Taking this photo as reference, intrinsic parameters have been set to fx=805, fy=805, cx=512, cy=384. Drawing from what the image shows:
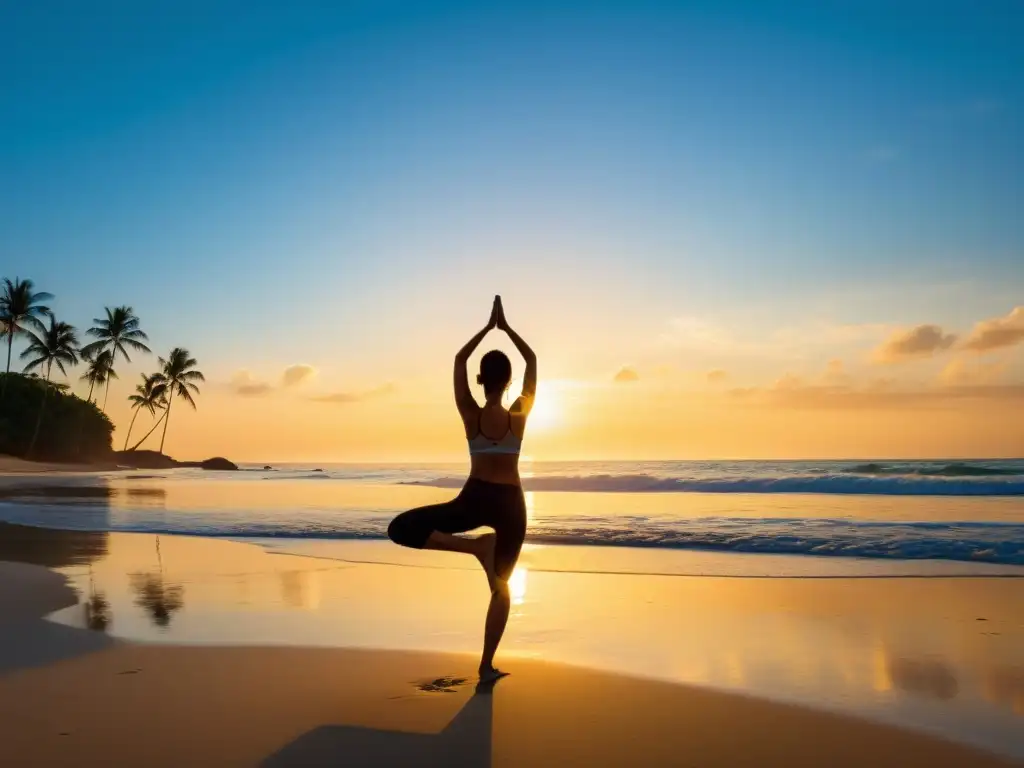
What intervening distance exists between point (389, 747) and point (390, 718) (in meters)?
0.46

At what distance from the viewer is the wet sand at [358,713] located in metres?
3.75

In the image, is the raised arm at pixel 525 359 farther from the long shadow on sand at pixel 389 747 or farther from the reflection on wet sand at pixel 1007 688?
the reflection on wet sand at pixel 1007 688

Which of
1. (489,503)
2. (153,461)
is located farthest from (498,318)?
(153,461)

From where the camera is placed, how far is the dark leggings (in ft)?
16.0

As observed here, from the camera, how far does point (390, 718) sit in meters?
4.29

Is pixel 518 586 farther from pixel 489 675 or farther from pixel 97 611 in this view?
pixel 97 611

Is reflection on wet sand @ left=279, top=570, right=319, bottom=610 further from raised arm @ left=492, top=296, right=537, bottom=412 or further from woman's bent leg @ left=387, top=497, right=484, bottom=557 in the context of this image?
raised arm @ left=492, top=296, right=537, bottom=412

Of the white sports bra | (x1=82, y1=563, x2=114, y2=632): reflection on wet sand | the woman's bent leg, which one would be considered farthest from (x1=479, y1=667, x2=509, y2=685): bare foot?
(x1=82, y1=563, x2=114, y2=632): reflection on wet sand

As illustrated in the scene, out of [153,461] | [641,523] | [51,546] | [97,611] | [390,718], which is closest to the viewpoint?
[390,718]

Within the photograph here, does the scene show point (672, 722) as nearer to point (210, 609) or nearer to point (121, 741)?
point (121, 741)

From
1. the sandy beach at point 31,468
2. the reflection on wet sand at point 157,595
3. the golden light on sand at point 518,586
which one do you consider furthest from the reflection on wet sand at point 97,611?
the sandy beach at point 31,468

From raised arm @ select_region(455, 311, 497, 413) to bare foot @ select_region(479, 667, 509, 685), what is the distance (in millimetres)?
1615

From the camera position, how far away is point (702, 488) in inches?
1374

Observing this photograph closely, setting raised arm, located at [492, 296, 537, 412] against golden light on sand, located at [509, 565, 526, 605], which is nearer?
raised arm, located at [492, 296, 537, 412]
